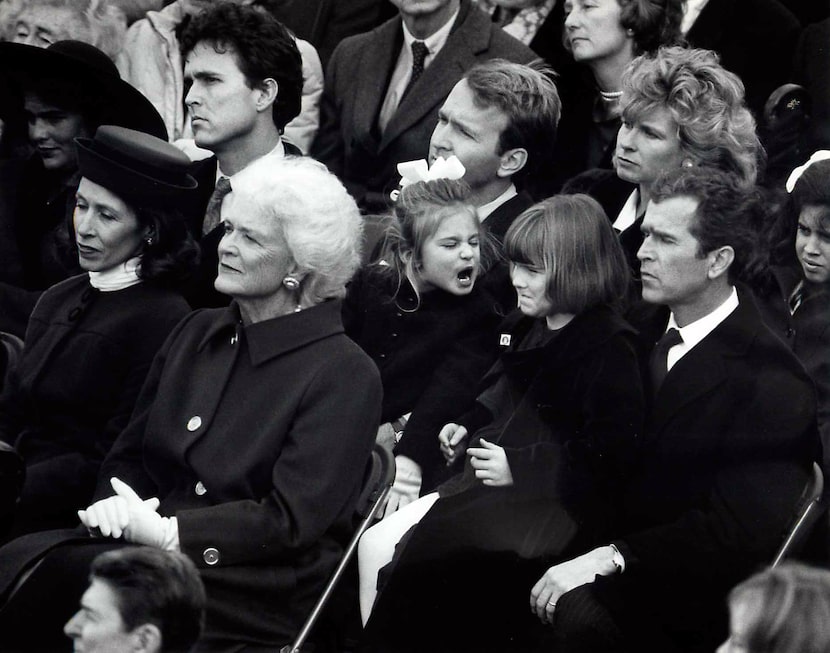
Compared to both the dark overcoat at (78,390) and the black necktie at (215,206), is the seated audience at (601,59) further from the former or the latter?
the dark overcoat at (78,390)

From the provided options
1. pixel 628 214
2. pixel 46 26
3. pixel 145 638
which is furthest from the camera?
pixel 46 26

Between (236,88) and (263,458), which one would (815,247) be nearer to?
(263,458)

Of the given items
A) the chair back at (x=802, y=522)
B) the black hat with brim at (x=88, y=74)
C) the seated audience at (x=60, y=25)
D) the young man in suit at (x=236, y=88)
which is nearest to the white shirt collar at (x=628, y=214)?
the chair back at (x=802, y=522)

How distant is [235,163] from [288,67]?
1.17 feet

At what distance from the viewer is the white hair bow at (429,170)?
483cm

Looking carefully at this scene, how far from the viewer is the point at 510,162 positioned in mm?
4957

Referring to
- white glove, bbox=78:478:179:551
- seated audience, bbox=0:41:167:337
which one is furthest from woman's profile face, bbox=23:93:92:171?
white glove, bbox=78:478:179:551

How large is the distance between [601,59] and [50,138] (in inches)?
73.2

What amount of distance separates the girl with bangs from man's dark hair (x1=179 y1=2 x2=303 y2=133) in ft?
3.71

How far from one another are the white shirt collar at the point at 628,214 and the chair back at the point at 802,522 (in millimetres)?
954

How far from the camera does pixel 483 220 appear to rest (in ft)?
15.9

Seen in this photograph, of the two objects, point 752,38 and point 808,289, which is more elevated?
point 752,38

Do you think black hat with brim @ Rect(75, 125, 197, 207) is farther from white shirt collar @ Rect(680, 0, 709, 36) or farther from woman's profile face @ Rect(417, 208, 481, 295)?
white shirt collar @ Rect(680, 0, 709, 36)

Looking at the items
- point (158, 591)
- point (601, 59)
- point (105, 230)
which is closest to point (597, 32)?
point (601, 59)
